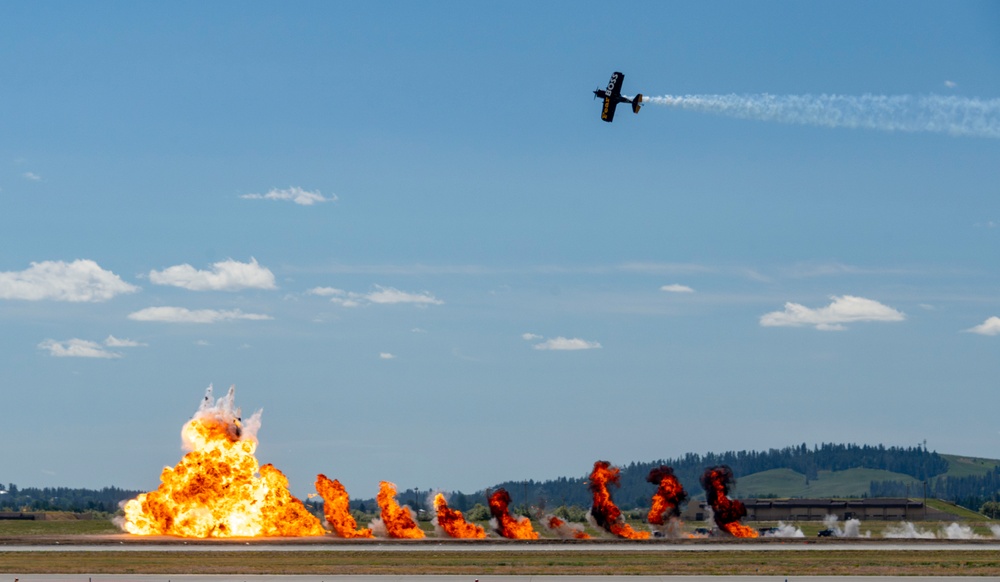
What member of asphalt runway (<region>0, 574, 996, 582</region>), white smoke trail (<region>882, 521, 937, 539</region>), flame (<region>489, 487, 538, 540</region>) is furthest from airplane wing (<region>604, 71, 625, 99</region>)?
white smoke trail (<region>882, 521, 937, 539</region>)

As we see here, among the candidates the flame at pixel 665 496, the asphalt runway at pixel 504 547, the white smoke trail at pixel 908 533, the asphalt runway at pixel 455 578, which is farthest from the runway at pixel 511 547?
the white smoke trail at pixel 908 533

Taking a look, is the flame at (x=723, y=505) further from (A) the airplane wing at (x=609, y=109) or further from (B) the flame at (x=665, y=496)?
(A) the airplane wing at (x=609, y=109)

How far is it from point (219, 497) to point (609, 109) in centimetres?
5078

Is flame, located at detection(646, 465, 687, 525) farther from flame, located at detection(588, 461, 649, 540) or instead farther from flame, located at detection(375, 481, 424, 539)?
flame, located at detection(375, 481, 424, 539)

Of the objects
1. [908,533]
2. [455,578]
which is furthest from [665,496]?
[455,578]

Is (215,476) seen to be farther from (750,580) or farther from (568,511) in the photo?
(568,511)

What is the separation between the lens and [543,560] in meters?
82.1

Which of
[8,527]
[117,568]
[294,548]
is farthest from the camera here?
[8,527]

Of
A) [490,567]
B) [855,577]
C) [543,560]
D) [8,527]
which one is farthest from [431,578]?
[8,527]

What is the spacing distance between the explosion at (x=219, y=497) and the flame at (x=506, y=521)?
15.7m

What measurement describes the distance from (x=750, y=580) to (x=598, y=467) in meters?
50.4

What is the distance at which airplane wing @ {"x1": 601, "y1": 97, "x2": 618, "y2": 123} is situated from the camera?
76875 mm

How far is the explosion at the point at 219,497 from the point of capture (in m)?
106

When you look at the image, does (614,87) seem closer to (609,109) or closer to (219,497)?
(609,109)
